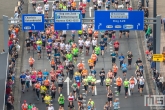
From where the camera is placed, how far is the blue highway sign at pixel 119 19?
55.8m

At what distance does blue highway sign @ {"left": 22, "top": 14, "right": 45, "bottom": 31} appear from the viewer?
56.5m

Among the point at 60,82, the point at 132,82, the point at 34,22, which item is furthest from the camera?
the point at 60,82

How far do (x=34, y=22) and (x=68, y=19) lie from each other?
230 centimetres

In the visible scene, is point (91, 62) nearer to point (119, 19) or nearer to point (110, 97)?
point (119, 19)

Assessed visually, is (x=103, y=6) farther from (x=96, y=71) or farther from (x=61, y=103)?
(x=61, y=103)

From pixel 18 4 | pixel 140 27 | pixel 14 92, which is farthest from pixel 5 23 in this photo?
pixel 18 4

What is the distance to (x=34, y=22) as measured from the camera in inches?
2232

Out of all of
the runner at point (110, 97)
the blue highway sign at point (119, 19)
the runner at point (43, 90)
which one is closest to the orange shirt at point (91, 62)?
the blue highway sign at point (119, 19)

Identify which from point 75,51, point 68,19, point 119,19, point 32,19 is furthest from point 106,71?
point 32,19

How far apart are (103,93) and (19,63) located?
27.3 feet

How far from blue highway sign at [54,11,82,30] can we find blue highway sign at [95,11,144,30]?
1.25 metres

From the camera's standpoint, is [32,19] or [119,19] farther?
[32,19]

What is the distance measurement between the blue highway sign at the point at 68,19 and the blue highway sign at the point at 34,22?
96 centimetres

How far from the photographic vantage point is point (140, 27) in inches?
2211
